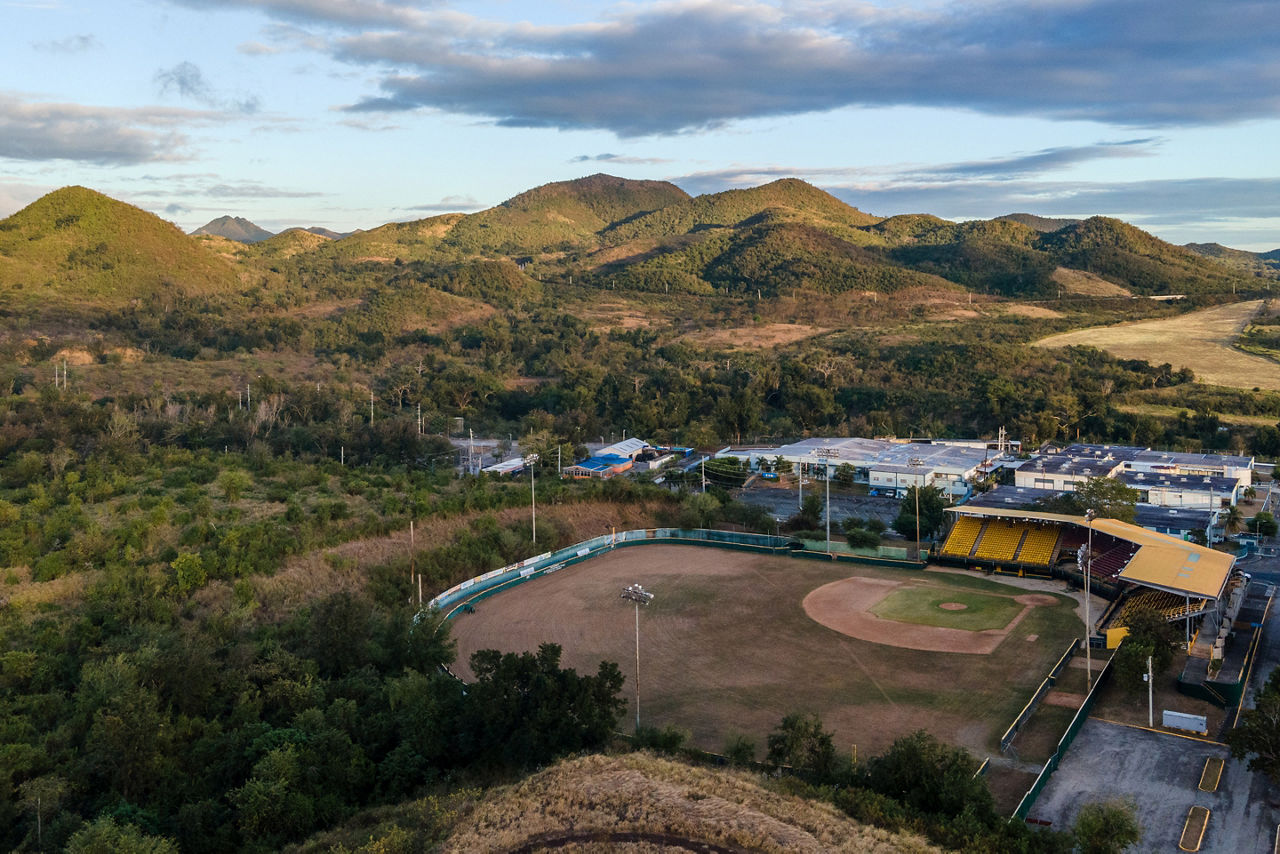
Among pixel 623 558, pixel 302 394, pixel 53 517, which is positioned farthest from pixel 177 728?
pixel 302 394

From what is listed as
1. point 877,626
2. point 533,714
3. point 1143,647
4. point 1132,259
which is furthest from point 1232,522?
point 1132,259

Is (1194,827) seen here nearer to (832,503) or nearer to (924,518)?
(924,518)

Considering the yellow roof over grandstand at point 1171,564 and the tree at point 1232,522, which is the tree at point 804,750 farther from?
the tree at point 1232,522

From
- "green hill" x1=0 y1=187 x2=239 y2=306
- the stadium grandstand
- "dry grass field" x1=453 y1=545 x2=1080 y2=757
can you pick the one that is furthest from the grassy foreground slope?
"green hill" x1=0 y1=187 x2=239 y2=306

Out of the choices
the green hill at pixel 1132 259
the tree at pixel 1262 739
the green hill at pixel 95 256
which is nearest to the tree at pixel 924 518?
the tree at pixel 1262 739

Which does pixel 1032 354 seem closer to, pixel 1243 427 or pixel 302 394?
pixel 1243 427

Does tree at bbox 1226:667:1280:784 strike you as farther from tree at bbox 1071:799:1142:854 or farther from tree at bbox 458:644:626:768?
tree at bbox 458:644:626:768
